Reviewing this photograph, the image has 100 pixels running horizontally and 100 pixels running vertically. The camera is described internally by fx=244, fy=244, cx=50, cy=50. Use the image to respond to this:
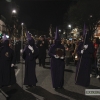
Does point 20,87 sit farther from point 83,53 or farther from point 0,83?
point 83,53

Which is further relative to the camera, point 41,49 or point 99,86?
point 41,49

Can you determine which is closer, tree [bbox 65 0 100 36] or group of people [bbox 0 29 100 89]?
group of people [bbox 0 29 100 89]

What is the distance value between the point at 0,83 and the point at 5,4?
8709 cm

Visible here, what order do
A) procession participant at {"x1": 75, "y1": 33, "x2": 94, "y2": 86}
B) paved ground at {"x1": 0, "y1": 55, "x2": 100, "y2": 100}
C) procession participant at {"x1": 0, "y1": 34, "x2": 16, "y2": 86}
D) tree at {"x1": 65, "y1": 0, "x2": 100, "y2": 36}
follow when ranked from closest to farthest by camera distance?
paved ground at {"x1": 0, "y1": 55, "x2": 100, "y2": 100} < procession participant at {"x1": 0, "y1": 34, "x2": 16, "y2": 86} < procession participant at {"x1": 75, "y1": 33, "x2": 94, "y2": 86} < tree at {"x1": 65, "y1": 0, "x2": 100, "y2": 36}

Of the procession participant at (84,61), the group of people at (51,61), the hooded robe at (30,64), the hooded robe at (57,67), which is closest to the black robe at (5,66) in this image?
the group of people at (51,61)

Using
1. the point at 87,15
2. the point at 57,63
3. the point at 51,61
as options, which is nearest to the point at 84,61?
the point at 57,63

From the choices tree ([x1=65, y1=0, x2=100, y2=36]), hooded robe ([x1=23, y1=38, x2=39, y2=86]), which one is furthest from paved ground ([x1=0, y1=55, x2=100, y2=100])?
tree ([x1=65, y1=0, x2=100, y2=36])

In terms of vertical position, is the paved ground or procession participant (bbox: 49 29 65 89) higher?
procession participant (bbox: 49 29 65 89)

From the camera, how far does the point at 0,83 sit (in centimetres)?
855

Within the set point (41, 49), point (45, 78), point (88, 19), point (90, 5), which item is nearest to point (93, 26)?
point (88, 19)

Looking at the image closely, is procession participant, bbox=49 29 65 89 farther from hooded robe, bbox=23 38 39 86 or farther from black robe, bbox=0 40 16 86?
black robe, bbox=0 40 16 86

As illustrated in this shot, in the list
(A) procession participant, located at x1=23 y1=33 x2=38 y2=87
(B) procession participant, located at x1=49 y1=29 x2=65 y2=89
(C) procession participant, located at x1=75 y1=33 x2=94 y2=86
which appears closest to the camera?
(B) procession participant, located at x1=49 y1=29 x2=65 y2=89

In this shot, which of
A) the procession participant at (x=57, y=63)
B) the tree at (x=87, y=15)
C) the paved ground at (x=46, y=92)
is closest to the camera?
the paved ground at (x=46, y=92)

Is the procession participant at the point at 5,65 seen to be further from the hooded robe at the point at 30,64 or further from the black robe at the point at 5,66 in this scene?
the hooded robe at the point at 30,64
